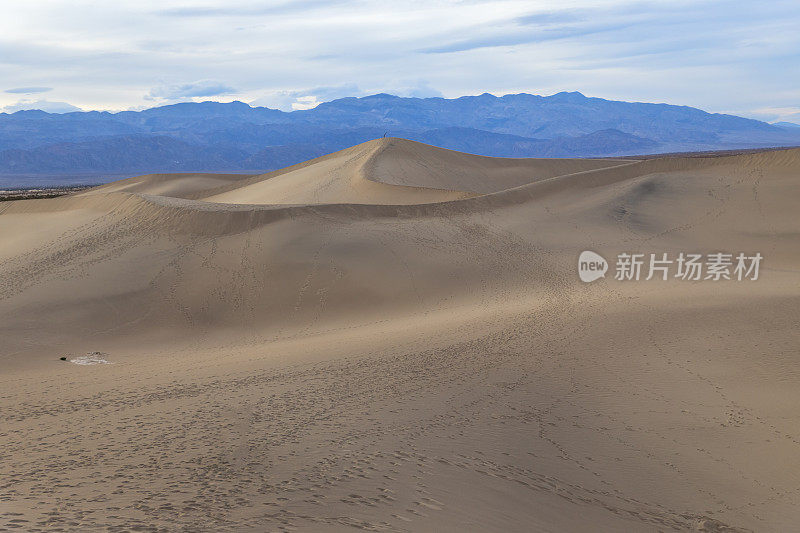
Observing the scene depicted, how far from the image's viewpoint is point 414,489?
702 centimetres

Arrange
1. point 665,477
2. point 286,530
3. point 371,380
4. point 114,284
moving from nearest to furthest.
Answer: point 286,530 → point 665,477 → point 371,380 → point 114,284

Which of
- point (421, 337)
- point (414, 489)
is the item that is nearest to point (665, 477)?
point (414, 489)

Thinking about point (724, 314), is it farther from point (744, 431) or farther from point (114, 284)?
point (114, 284)

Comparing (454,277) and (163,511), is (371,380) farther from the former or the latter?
(454,277)

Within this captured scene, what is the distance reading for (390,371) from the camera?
11.7m

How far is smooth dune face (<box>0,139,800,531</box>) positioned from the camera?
704 cm

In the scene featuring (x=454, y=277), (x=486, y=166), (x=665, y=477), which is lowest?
(x=665, y=477)

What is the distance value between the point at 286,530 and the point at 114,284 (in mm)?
16035

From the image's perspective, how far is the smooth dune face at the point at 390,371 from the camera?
7035 mm

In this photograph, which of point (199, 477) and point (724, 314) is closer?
point (199, 477)

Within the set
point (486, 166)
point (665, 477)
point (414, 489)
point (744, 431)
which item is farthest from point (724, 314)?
point (486, 166)

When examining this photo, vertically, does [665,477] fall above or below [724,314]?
below

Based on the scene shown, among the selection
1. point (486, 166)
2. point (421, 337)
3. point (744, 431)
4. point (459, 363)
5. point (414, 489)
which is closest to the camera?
point (414, 489)

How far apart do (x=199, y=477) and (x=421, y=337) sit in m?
7.47
